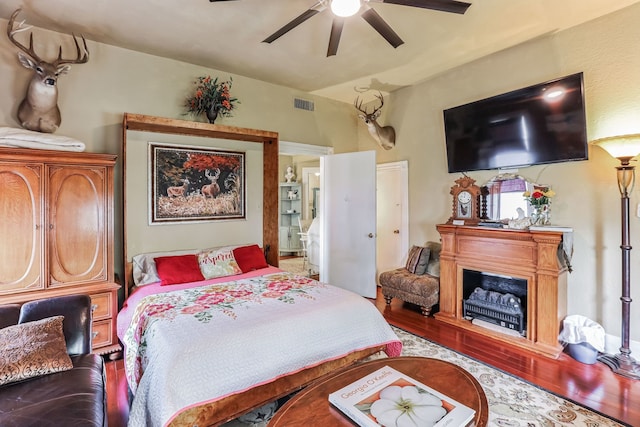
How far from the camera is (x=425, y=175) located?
4.50 meters

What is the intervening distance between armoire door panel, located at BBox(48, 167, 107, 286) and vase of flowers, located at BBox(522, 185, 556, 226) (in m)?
4.10

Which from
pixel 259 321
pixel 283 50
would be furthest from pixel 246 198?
pixel 259 321

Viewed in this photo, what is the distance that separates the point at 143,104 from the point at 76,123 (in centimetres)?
65

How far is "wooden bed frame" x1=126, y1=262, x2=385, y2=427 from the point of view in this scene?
5.65 ft

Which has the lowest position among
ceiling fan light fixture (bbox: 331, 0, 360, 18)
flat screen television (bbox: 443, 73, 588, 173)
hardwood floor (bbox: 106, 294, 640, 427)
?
hardwood floor (bbox: 106, 294, 640, 427)

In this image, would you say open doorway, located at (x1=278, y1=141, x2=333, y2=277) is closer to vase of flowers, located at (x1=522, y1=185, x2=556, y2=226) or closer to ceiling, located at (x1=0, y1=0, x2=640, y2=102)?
ceiling, located at (x1=0, y1=0, x2=640, y2=102)

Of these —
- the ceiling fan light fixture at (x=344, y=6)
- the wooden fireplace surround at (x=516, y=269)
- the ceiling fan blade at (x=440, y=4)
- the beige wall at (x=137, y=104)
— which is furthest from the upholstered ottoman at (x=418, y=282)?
the ceiling fan light fixture at (x=344, y=6)

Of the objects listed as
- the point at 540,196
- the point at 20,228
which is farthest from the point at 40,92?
the point at 540,196

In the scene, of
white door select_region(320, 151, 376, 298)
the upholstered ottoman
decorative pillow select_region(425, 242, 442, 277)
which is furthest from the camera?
white door select_region(320, 151, 376, 298)

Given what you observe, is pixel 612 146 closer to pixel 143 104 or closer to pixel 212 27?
pixel 212 27

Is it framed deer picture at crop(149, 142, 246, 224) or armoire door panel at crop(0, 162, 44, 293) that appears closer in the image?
armoire door panel at crop(0, 162, 44, 293)

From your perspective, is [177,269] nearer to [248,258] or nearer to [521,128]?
[248,258]

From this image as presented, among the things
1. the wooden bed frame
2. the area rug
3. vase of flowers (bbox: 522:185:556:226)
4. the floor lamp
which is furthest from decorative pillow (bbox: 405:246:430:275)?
the wooden bed frame

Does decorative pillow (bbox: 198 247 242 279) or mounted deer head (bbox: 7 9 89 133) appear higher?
mounted deer head (bbox: 7 9 89 133)
